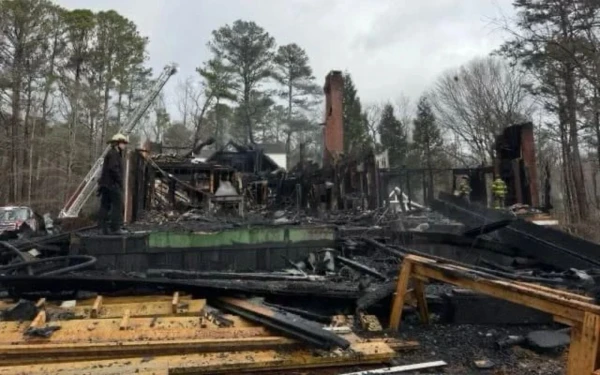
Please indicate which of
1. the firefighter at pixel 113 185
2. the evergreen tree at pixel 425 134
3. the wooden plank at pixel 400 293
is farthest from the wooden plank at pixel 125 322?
the evergreen tree at pixel 425 134

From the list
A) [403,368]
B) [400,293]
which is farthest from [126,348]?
[400,293]

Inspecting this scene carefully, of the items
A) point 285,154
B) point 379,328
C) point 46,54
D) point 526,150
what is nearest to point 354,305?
point 379,328

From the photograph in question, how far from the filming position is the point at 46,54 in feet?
87.1

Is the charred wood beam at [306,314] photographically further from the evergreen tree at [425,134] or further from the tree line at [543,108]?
the evergreen tree at [425,134]

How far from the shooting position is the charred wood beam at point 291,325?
3.93 meters

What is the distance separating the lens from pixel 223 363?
145 inches

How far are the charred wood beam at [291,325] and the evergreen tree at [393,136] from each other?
3869cm

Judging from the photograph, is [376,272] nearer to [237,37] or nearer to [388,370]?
[388,370]

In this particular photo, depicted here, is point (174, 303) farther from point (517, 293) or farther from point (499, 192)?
point (499, 192)

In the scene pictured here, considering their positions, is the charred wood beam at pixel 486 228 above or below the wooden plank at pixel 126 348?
above

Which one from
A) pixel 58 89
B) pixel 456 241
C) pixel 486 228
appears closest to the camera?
pixel 486 228

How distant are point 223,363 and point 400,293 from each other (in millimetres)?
1982

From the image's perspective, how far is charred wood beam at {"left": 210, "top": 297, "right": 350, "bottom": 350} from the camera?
3.93m

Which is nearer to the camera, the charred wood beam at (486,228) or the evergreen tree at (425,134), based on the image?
the charred wood beam at (486,228)
